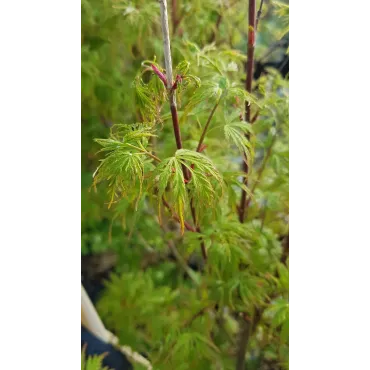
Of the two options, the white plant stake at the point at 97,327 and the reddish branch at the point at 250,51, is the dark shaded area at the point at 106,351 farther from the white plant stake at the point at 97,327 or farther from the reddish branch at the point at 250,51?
the reddish branch at the point at 250,51

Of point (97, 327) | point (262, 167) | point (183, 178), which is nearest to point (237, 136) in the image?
point (183, 178)

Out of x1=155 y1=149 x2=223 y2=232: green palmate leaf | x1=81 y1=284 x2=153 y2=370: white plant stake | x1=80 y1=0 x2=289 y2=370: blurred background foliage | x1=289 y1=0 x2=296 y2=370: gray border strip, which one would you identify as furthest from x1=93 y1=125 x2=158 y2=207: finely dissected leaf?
x1=81 y1=284 x2=153 y2=370: white plant stake

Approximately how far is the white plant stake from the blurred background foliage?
0.9 inches

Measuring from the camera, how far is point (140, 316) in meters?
1.27

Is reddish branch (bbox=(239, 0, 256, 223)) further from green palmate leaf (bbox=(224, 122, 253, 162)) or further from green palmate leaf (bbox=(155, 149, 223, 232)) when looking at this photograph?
green palmate leaf (bbox=(155, 149, 223, 232))

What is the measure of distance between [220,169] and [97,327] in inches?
21.1

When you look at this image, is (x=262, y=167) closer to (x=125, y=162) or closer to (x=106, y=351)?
(x=125, y=162)

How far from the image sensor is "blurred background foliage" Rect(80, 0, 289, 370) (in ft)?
3.31

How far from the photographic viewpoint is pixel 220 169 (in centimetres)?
102

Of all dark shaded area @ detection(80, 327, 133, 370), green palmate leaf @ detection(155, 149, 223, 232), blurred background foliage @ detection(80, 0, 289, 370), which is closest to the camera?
green palmate leaf @ detection(155, 149, 223, 232)
